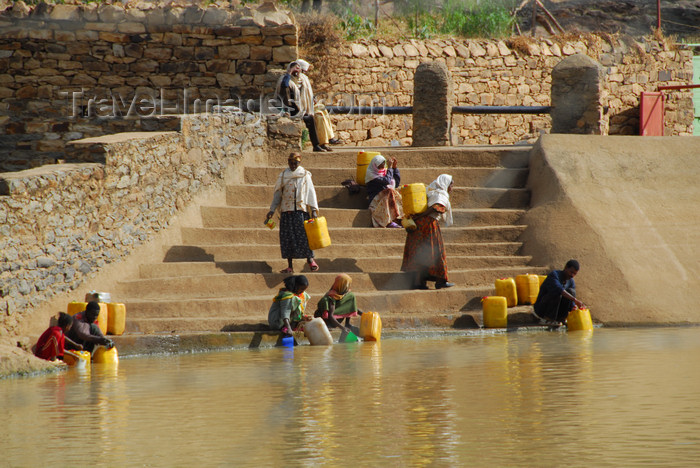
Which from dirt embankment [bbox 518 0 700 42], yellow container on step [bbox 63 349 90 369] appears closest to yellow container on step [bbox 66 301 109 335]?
yellow container on step [bbox 63 349 90 369]

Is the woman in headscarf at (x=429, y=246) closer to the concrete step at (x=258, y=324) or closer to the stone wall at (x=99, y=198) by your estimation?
the concrete step at (x=258, y=324)

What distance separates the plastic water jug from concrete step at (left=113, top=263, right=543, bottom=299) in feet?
3.91

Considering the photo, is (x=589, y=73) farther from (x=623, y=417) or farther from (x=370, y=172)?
(x=623, y=417)

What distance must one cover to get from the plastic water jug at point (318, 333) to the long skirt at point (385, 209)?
3068 mm

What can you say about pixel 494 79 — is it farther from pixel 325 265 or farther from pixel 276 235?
pixel 325 265

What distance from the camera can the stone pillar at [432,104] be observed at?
48.6 feet

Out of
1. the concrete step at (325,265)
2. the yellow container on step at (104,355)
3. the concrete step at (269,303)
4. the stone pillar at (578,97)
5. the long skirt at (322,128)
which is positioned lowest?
the yellow container on step at (104,355)

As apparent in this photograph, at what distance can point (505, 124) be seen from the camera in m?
21.4

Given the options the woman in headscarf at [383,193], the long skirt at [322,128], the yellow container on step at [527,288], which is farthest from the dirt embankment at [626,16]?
the yellow container on step at [527,288]

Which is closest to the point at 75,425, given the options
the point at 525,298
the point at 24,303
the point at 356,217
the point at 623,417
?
the point at 623,417

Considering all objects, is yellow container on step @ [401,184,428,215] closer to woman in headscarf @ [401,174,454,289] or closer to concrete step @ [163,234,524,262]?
woman in headscarf @ [401,174,454,289]

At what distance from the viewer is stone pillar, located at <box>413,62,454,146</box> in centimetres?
1480

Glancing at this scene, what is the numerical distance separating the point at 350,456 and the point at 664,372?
3278 millimetres

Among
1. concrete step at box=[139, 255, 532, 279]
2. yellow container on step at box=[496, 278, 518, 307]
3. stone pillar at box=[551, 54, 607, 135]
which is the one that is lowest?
yellow container on step at box=[496, 278, 518, 307]
